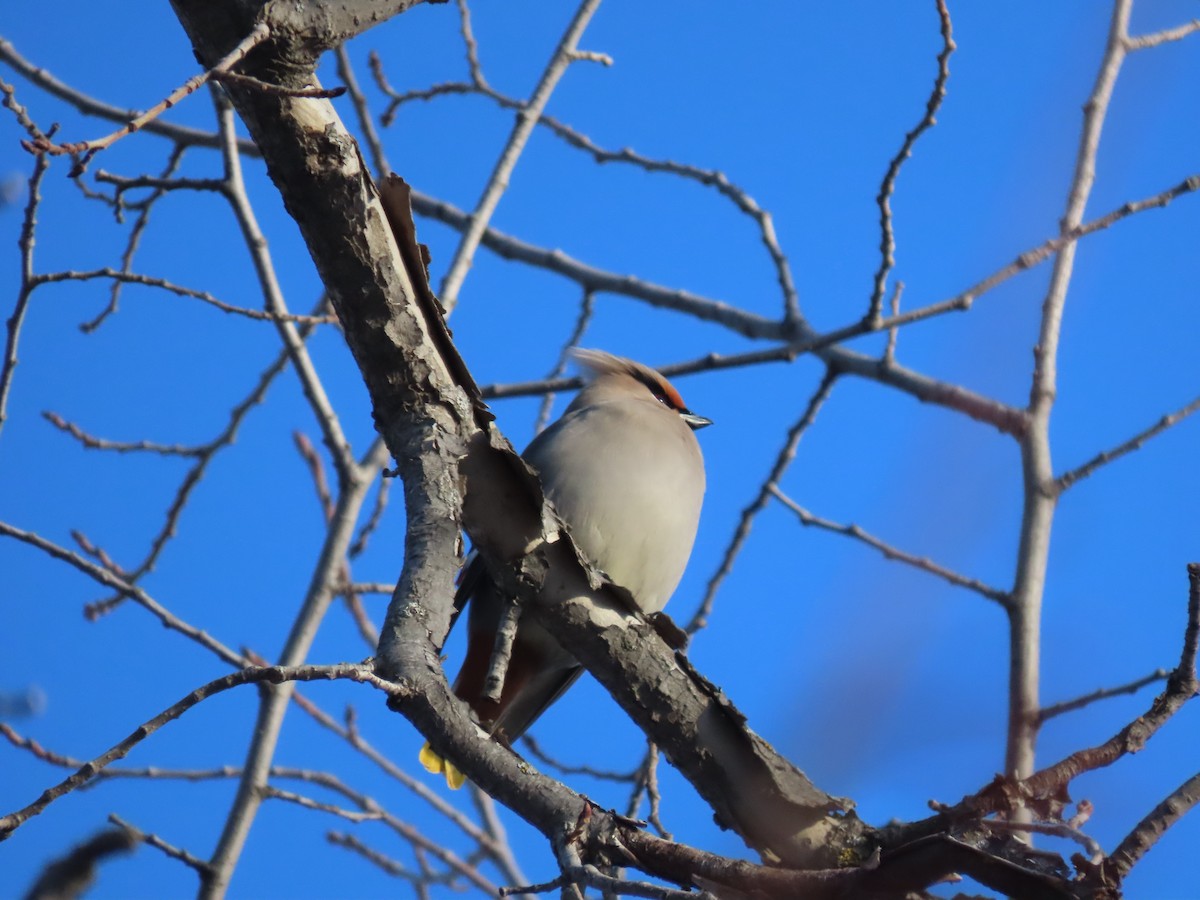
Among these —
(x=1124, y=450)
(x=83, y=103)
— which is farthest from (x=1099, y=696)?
(x=83, y=103)

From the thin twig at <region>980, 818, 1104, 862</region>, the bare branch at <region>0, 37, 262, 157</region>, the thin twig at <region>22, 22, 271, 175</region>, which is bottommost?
the thin twig at <region>980, 818, 1104, 862</region>

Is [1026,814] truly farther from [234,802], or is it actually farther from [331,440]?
[331,440]

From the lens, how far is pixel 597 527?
4.33 m

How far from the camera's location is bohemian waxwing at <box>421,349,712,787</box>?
4.23m

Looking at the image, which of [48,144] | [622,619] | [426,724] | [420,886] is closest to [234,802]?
[420,886]

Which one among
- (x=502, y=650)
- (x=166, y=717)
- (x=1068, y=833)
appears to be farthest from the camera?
(x=502, y=650)

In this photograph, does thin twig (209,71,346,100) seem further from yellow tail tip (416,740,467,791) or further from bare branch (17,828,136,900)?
yellow tail tip (416,740,467,791)

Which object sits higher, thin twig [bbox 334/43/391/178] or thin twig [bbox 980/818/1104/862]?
thin twig [bbox 334/43/391/178]


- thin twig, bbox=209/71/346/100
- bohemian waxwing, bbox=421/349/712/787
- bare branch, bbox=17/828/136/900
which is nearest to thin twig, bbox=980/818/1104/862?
bare branch, bbox=17/828/136/900

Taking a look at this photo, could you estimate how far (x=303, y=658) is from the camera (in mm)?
4340

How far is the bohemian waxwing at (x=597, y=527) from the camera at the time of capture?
4230 millimetres

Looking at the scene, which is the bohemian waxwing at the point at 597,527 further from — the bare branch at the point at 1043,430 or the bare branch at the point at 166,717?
the bare branch at the point at 166,717

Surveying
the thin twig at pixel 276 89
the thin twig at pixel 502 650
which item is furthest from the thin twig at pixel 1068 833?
the thin twig at pixel 276 89

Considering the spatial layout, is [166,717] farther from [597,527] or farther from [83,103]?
[83,103]
